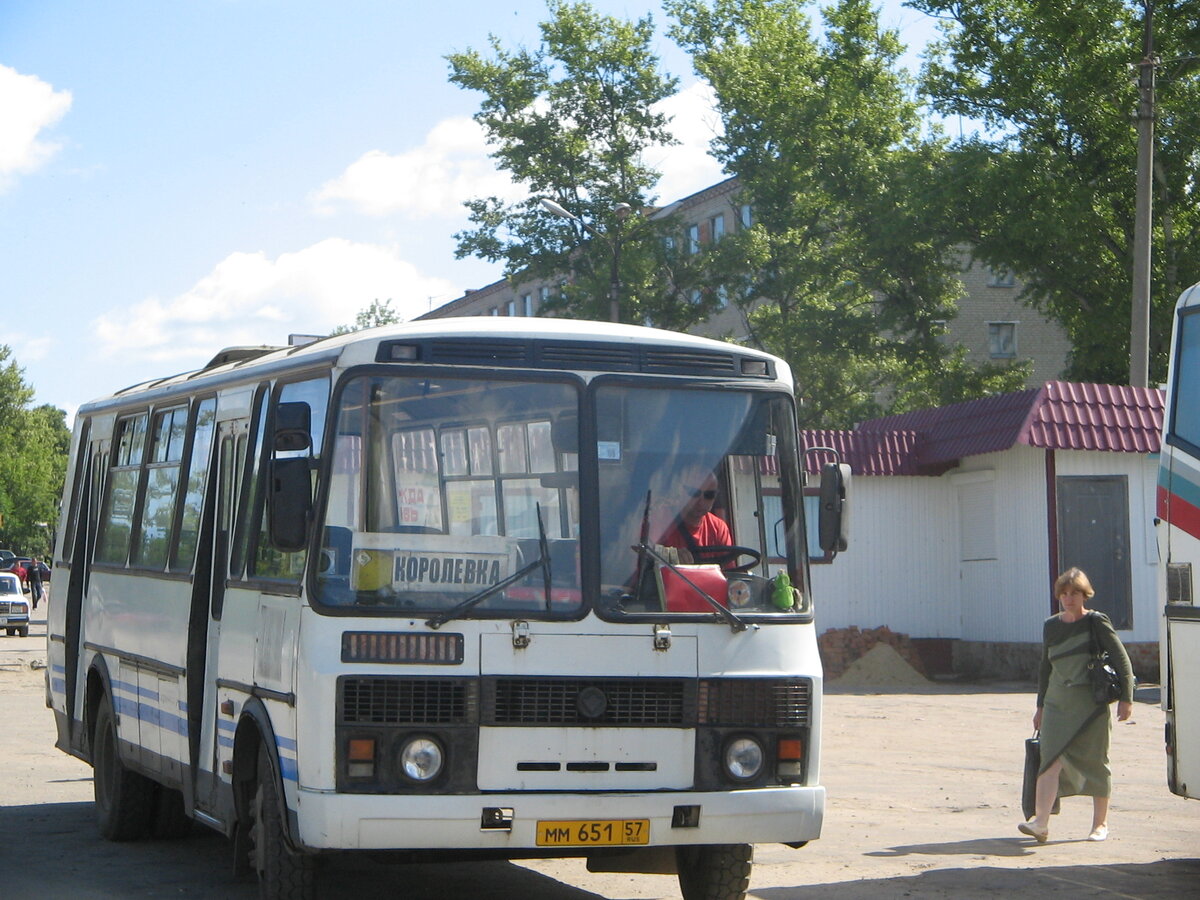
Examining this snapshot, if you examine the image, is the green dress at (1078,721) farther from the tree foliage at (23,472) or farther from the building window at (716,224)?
the tree foliage at (23,472)

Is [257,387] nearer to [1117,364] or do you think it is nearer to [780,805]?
[780,805]

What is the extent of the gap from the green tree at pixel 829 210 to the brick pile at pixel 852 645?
17214 millimetres

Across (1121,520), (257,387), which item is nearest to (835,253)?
(1121,520)

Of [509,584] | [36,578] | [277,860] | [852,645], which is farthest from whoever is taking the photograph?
[36,578]

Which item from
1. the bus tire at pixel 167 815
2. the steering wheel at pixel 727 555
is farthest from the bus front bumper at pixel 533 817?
the bus tire at pixel 167 815

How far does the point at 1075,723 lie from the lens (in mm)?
11219

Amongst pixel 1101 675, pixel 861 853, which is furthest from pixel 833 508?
pixel 1101 675

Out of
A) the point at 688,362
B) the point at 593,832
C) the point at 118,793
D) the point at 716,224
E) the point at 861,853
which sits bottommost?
the point at 861,853

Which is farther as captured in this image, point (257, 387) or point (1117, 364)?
point (1117, 364)

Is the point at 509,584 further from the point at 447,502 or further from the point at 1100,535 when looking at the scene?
the point at 1100,535

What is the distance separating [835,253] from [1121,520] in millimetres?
23285

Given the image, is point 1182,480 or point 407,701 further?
point 1182,480

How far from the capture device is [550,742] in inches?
299

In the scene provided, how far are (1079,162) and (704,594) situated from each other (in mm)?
33353
